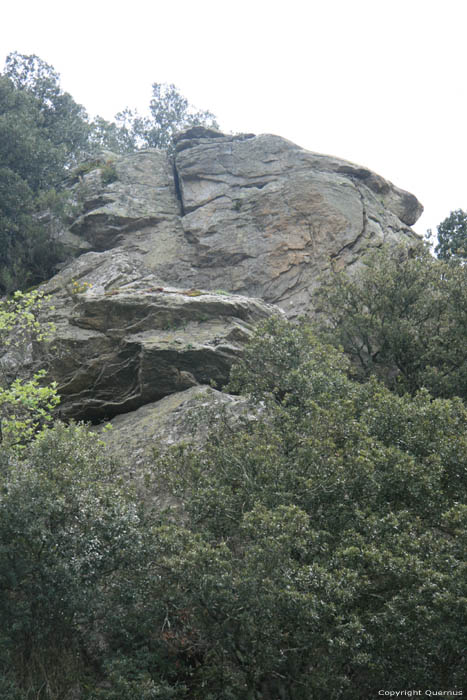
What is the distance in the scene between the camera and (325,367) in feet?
55.4

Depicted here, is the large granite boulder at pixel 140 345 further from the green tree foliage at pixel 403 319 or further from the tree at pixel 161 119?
the tree at pixel 161 119

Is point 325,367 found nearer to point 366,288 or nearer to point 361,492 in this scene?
point 361,492

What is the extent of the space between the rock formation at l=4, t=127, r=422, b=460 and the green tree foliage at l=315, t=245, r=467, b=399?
12.0 feet

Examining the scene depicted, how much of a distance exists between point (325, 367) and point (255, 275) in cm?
1615

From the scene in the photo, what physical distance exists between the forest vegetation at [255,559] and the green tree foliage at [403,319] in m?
7.64

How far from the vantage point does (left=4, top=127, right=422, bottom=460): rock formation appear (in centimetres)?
2308

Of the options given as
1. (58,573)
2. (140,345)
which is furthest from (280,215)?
(58,573)

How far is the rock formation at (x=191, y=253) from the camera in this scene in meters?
23.1

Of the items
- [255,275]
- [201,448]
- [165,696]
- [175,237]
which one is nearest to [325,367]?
[201,448]

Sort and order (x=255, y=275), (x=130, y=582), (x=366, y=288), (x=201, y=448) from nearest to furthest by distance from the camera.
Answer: (x=130, y=582) → (x=201, y=448) → (x=366, y=288) → (x=255, y=275)

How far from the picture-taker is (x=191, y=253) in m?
33.8

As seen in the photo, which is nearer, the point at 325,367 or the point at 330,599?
the point at 330,599

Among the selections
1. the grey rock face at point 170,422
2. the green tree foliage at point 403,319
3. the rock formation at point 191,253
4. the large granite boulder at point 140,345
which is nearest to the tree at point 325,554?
the grey rock face at point 170,422

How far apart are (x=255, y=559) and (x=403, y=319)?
15608 millimetres
